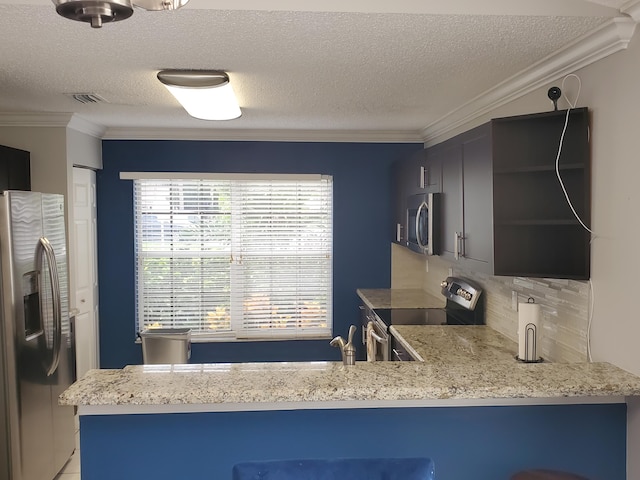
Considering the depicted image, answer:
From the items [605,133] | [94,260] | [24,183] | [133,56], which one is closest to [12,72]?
[133,56]

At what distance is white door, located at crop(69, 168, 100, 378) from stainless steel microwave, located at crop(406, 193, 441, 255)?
262 cm

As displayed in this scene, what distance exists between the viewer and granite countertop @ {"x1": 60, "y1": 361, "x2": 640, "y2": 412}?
1772 mm

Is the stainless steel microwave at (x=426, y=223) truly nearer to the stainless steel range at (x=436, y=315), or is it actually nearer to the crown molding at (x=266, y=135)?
the stainless steel range at (x=436, y=315)

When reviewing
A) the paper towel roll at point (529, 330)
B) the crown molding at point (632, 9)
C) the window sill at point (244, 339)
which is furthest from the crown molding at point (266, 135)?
the crown molding at point (632, 9)

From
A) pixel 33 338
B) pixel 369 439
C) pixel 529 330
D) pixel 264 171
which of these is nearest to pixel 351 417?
pixel 369 439

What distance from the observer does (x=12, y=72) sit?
9.57ft

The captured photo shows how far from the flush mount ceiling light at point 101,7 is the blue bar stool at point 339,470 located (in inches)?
40.2

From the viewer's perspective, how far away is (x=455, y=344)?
326 centimetres

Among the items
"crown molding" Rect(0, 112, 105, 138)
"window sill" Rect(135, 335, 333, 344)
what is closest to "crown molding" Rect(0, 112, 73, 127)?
"crown molding" Rect(0, 112, 105, 138)

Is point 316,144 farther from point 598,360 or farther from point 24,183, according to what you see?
point 598,360

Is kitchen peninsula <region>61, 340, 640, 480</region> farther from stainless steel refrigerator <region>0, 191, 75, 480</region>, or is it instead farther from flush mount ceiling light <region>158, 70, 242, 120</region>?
flush mount ceiling light <region>158, 70, 242, 120</region>

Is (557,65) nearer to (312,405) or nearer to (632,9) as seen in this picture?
(632,9)

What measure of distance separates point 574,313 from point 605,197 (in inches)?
22.3

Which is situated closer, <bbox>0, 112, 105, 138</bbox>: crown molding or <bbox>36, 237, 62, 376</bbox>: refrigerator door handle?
<bbox>36, 237, 62, 376</bbox>: refrigerator door handle
